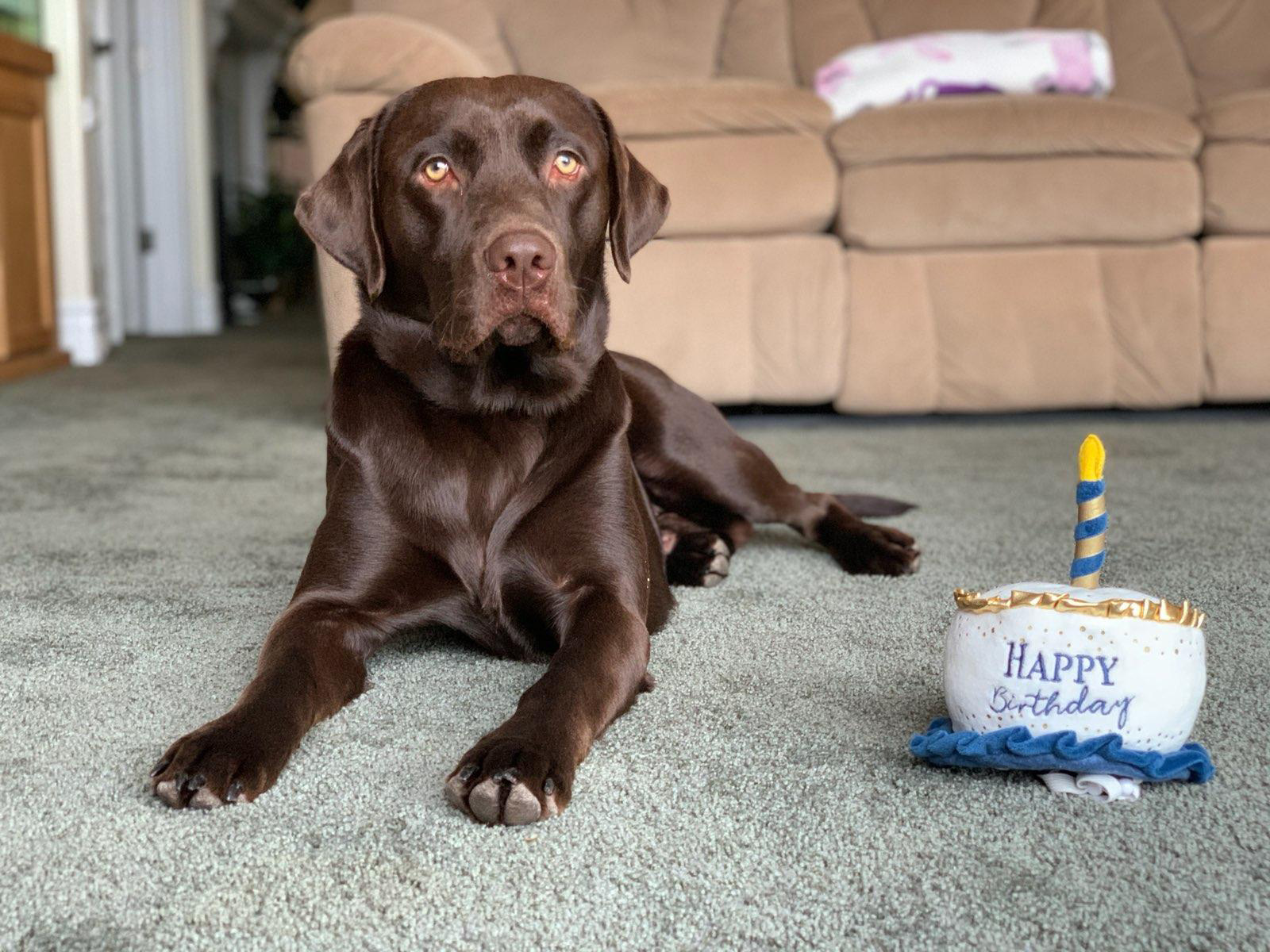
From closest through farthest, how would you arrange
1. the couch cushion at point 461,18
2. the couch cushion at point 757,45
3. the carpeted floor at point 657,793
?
the carpeted floor at point 657,793, the couch cushion at point 461,18, the couch cushion at point 757,45

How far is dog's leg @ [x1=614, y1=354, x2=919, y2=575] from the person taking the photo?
2.06 m

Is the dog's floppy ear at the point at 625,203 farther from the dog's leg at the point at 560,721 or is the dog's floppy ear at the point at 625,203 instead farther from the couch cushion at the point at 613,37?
the couch cushion at the point at 613,37

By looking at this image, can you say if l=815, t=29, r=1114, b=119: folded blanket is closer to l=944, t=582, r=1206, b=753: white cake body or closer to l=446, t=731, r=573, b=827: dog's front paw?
l=944, t=582, r=1206, b=753: white cake body

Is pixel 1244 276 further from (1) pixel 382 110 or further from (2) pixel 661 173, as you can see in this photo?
(1) pixel 382 110

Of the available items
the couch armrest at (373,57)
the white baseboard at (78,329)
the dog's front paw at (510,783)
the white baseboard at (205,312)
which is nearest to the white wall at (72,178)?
the white baseboard at (78,329)

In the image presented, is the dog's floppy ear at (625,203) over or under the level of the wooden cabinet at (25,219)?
over

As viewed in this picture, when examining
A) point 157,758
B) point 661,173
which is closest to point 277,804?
point 157,758

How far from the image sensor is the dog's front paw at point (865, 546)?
1.97 m

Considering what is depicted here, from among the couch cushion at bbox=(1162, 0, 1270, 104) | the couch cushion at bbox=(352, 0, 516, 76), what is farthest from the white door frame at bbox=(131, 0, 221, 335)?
the couch cushion at bbox=(1162, 0, 1270, 104)

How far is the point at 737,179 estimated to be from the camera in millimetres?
3334

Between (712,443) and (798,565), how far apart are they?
0.25 metres

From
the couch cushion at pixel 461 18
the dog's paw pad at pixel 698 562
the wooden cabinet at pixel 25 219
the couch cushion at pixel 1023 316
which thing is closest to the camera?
the dog's paw pad at pixel 698 562

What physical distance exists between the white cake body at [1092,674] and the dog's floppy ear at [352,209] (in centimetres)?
89

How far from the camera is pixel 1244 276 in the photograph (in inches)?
135
